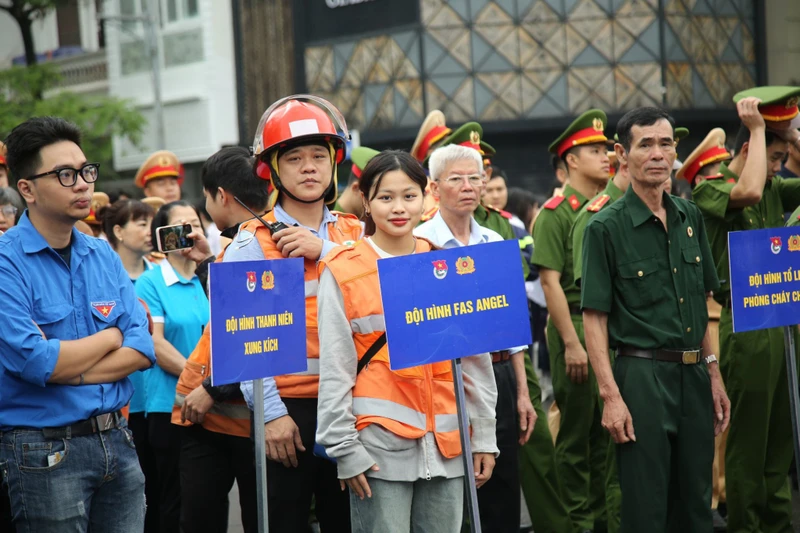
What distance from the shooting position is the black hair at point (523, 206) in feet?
42.7

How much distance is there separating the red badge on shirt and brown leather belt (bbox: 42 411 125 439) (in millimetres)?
396

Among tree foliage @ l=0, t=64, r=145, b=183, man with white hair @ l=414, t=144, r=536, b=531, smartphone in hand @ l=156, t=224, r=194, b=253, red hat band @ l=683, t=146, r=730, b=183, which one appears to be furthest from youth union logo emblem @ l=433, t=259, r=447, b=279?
tree foliage @ l=0, t=64, r=145, b=183

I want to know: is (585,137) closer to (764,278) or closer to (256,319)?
(764,278)

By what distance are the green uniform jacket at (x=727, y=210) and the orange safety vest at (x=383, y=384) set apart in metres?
2.83

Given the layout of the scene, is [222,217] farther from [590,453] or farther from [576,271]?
[590,453]

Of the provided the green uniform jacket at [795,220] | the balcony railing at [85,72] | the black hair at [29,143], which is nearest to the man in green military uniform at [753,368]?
the green uniform jacket at [795,220]

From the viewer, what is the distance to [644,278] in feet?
17.0

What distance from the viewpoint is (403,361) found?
397 cm

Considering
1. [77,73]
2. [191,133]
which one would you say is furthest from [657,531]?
[77,73]

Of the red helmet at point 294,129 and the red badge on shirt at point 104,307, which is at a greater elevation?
the red helmet at point 294,129

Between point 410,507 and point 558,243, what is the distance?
3145 millimetres

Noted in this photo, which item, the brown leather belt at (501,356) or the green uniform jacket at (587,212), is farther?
the green uniform jacket at (587,212)

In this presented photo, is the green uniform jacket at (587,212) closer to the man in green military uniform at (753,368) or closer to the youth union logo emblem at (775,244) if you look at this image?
the man in green military uniform at (753,368)

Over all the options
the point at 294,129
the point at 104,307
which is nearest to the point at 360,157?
the point at 294,129
